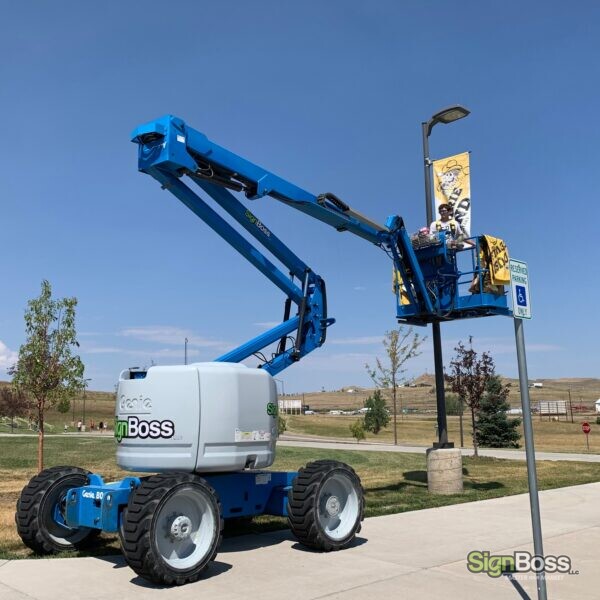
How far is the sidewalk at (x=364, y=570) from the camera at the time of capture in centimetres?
617

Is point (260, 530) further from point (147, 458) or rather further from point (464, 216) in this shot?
point (464, 216)

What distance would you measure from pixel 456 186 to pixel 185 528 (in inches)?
379

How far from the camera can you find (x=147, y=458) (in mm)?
7453

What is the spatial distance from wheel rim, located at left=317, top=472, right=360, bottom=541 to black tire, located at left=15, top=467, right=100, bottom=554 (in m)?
2.96

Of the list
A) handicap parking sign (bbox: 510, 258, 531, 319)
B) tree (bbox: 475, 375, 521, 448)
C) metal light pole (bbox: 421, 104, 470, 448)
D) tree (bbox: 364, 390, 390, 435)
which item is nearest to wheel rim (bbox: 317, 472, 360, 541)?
handicap parking sign (bbox: 510, 258, 531, 319)

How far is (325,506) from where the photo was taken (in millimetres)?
8344

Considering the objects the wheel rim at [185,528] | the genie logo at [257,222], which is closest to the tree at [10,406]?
the genie logo at [257,222]

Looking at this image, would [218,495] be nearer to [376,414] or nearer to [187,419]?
[187,419]

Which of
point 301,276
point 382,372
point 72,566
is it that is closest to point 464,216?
point 301,276

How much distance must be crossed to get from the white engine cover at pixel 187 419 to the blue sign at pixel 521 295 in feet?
12.2

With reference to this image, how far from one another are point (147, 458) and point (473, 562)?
13.0 feet

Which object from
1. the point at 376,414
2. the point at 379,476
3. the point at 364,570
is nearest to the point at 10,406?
the point at 376,414

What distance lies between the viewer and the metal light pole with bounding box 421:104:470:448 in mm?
13648

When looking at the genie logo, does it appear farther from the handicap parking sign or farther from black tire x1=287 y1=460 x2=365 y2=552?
the handicap parking sign
